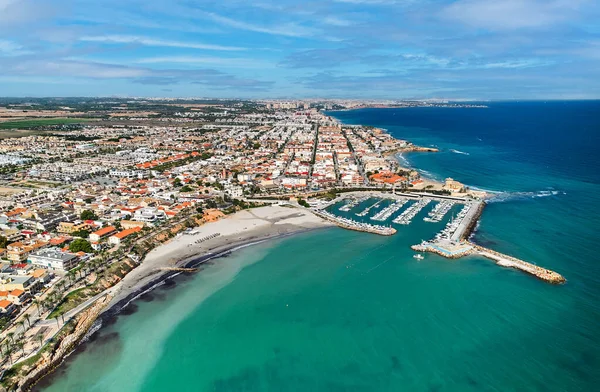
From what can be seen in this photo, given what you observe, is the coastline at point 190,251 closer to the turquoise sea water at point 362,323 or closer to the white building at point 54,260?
the turquoise sea water at point 362,323

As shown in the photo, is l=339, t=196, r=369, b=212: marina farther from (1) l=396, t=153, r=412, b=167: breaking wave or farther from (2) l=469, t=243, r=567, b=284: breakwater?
(1) l=396, t=153, r=412, b=167: breaking wave

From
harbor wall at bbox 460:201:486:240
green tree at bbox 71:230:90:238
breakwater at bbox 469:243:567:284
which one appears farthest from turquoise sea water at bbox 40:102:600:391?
green tree at bbox 71:230:90:238

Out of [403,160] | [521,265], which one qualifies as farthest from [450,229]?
[403,160]

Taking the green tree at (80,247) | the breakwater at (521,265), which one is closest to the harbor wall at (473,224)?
the breakwater at (521,265)

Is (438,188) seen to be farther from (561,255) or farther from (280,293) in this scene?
(280,293)

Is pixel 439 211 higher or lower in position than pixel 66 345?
higher

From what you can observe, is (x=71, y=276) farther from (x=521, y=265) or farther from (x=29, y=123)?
(x=29, y=123)
